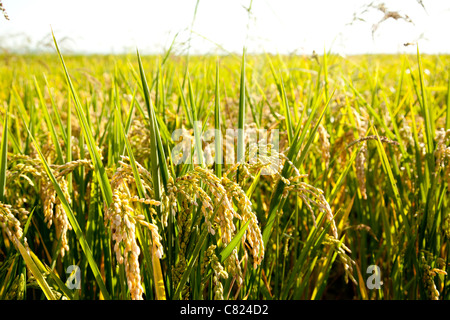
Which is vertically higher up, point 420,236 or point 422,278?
point 420,236

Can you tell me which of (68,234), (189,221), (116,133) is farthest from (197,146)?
(68,234)

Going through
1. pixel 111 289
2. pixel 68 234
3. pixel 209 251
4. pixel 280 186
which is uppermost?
pixel 280 186

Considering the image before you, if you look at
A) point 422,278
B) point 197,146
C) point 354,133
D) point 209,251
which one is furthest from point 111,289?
point 354,133

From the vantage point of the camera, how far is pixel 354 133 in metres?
1.73

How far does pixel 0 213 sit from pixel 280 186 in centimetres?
70

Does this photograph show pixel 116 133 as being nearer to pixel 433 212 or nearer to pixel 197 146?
pixel 197 146

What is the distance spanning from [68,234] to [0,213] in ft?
1.35

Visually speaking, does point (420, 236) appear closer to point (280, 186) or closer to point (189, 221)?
point (280, 186)

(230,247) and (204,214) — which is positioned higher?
(204,214)

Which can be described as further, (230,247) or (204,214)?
(230,247)

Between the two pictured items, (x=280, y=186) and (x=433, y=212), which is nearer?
(x=280, y=186)
